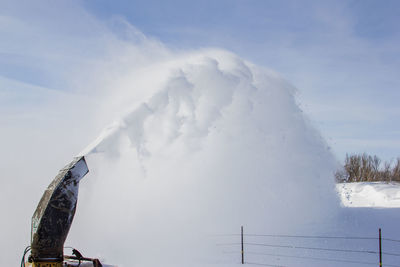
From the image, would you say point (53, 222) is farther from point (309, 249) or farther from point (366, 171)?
point (366, 171)

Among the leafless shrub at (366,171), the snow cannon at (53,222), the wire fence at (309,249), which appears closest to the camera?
the snow cannon at (53,222)

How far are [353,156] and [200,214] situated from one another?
6615 centimetres

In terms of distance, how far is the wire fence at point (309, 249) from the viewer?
11352mm

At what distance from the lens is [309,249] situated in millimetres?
12383

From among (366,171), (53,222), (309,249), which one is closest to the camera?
(53,222)

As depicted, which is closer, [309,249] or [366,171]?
[309,249]

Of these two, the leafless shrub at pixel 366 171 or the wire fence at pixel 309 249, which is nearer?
the wire fence at pixel 309 249

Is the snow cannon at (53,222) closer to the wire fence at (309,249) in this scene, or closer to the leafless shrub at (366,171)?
the wire fence at (309,249)

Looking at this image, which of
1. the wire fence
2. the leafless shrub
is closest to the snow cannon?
the wire fence

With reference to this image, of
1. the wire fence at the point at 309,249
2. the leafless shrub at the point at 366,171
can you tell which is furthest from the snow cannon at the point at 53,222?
the leafless shrub at the point at 366,171

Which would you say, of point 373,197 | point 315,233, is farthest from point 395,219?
point 373,197

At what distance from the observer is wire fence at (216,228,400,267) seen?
1135 cm

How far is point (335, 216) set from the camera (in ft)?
54.5

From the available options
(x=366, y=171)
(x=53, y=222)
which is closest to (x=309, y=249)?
(x=53, y=222)
